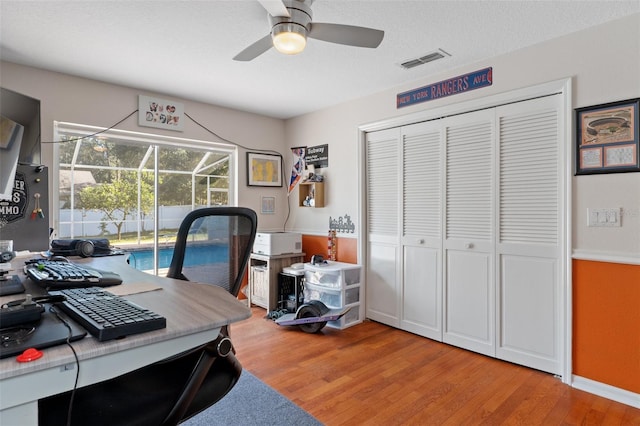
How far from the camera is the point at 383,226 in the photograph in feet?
11.8

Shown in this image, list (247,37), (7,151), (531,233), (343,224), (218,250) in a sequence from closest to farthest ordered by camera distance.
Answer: (218,250), (7,151), (247,37), (531,233), (343,224)

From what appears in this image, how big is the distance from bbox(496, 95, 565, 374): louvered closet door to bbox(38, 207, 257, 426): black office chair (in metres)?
2.16

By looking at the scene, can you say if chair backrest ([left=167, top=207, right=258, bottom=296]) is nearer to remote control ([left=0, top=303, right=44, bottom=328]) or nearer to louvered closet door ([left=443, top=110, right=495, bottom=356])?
remote control ([left=0, top=303, right=44, bottom=328])

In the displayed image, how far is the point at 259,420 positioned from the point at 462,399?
1.28 meters

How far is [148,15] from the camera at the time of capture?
2.14 meters

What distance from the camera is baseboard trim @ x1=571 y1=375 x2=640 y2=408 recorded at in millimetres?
2104

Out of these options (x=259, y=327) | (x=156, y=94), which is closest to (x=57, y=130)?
(x=156, y=94)

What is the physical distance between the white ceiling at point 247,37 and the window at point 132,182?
2.09ft

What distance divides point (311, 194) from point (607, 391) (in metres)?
3.12

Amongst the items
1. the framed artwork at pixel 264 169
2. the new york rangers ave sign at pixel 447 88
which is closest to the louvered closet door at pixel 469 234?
the new york rangers ave sign at pixel 447 88

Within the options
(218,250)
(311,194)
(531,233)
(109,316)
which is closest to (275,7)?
(218,250)

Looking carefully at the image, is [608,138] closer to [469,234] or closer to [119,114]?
Answer: [469,234]

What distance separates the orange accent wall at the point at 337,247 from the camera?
3791mm

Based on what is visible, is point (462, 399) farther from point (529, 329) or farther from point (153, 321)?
point (153, 321)
